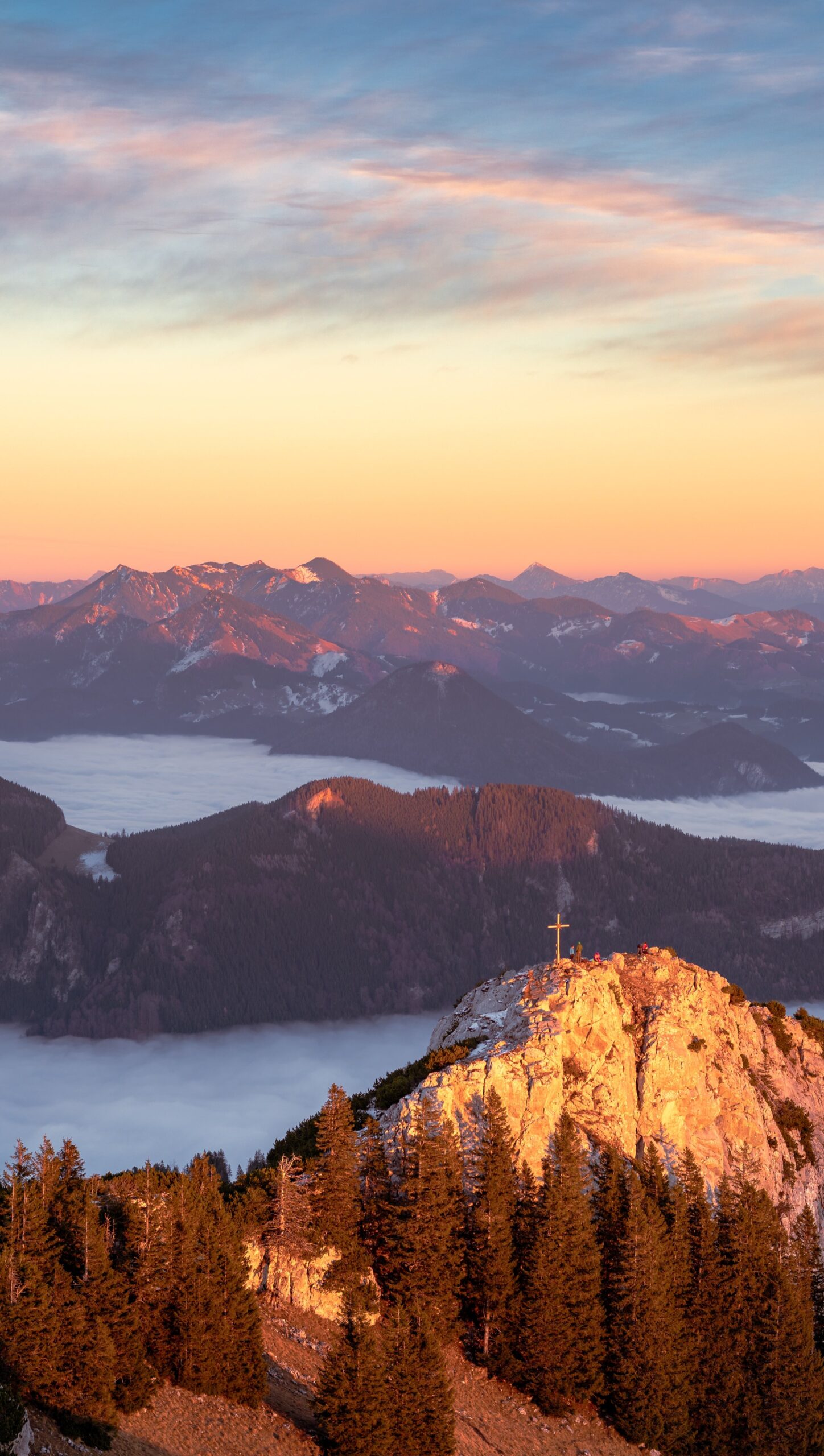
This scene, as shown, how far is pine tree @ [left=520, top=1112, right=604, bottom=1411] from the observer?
71.9m

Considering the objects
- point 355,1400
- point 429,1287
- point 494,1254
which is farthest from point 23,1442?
point 494,1254

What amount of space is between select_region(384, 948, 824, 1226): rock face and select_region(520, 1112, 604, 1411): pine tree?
6860 mm

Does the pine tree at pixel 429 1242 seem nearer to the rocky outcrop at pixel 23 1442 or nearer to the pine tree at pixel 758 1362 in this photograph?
the pine tree at pixel 758 1362

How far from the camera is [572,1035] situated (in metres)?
85.8

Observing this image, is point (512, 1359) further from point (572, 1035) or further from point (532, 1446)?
point (572, 1035)

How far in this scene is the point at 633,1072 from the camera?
8912 centimetres

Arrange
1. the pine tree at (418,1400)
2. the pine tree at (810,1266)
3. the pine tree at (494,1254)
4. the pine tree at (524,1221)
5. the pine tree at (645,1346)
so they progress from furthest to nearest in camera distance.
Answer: the pine tree at (810,1266)
the pine tree at (524,1221)
the pine tree at (645,1346)
the pine tree at (494,1254)
the pine tree at (418,1400)

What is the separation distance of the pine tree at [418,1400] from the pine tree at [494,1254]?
10156 millimetres

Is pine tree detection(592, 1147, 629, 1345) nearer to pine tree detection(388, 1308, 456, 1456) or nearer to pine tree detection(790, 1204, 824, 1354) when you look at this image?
pine tree detection(790, 1204, 824, 1354)

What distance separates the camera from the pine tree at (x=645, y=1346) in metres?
72.9

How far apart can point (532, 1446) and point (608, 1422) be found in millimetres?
7157

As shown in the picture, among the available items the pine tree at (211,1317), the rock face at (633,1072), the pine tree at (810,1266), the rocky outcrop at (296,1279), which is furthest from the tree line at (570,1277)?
the pine tree at (211,1317)

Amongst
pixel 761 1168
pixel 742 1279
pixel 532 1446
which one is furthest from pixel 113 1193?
pixel 761 1168

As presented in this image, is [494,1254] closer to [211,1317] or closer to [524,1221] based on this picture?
[524,1221]
